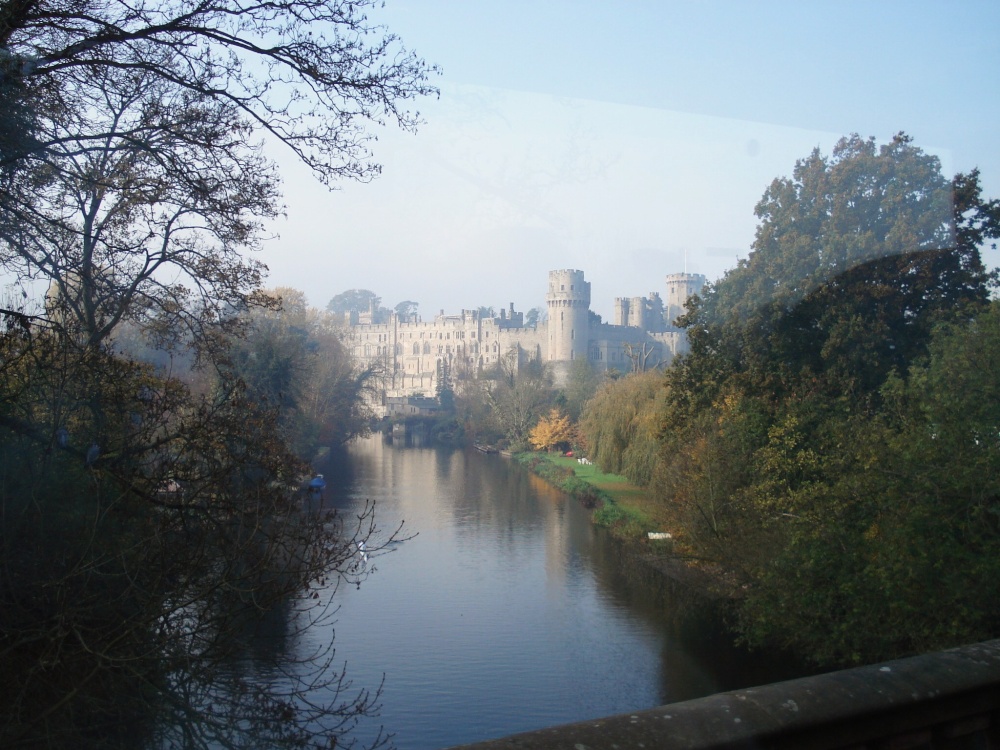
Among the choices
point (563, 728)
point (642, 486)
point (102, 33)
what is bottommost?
point (642, 486)

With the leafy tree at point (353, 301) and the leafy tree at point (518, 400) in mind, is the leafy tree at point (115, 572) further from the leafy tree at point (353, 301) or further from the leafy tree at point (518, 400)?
the leafy tree at point (353, 301)

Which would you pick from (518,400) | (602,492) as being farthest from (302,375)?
(518,400)

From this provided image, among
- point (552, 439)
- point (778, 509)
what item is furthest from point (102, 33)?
point (552, 439)

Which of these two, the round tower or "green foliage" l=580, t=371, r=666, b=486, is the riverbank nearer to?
"green foliage" l=580, t=371, r=666, b=486

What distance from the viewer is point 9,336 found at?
3906 mm

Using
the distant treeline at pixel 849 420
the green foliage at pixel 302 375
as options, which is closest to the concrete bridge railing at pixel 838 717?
the distant treeline at pixel 849 420

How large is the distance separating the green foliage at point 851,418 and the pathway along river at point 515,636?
0.95m

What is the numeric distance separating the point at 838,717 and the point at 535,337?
60.7 metres

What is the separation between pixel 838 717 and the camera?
1824mm

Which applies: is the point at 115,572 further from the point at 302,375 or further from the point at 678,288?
the point at 678,288

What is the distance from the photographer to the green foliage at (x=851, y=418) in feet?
26.7

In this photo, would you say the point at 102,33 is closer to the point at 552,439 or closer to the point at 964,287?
the point at 964,287

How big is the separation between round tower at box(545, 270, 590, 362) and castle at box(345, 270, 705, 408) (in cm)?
6

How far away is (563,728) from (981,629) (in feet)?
23.6
